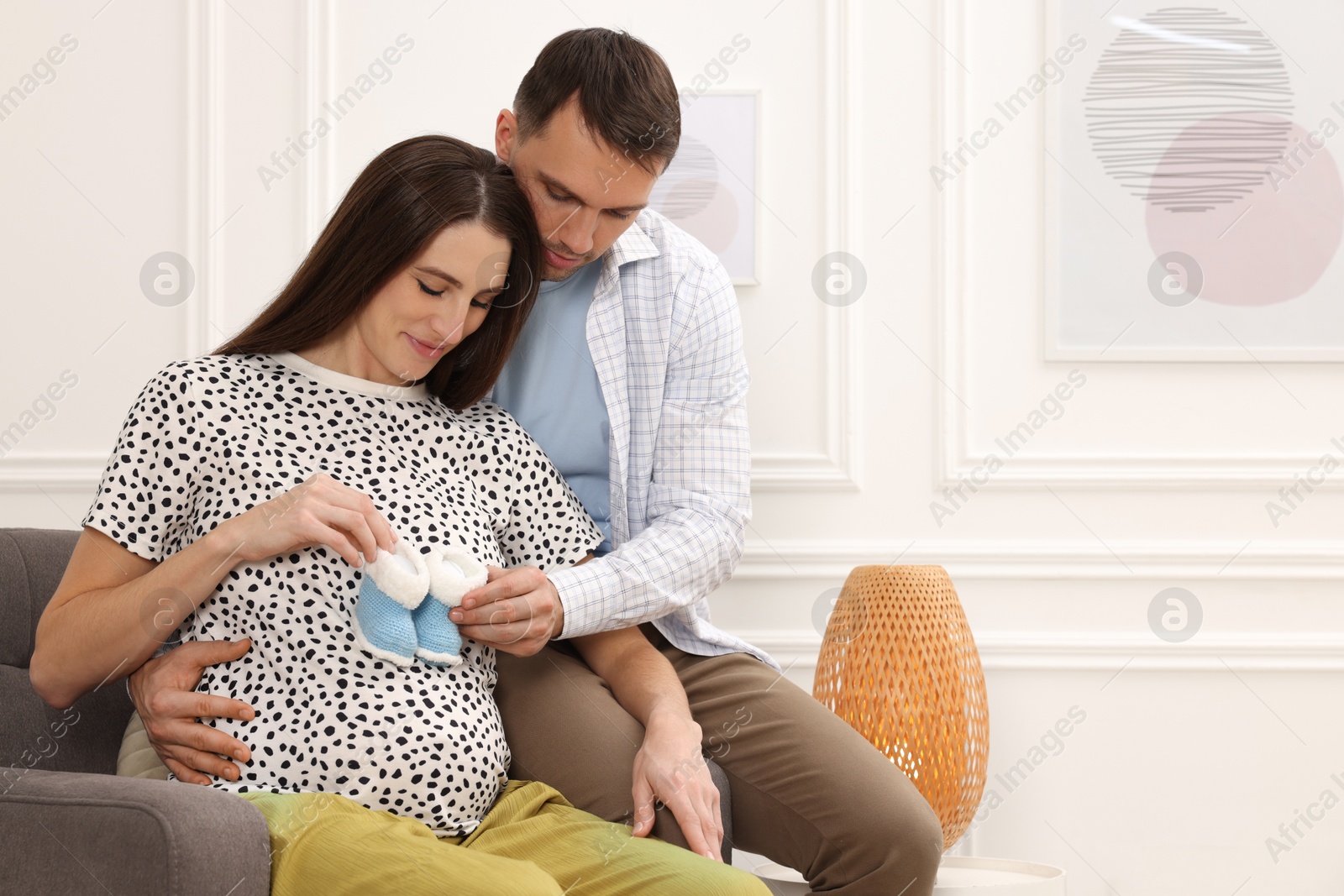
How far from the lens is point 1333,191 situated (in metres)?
2.27

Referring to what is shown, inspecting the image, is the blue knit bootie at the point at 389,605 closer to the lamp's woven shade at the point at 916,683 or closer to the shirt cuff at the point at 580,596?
the shirt cuff at the point at 580,596

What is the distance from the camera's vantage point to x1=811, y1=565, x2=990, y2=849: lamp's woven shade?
1.90m

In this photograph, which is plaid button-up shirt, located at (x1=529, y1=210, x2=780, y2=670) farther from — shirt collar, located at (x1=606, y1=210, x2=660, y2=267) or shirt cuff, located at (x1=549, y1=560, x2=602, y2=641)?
shirt cuff, located at (x1=549, y1=560, x2=602, y2=641)

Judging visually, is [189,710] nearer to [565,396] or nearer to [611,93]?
[565,396]

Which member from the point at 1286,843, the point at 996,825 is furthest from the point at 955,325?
the point at 1286,843

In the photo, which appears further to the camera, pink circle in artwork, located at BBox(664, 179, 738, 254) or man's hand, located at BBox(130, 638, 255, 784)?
pink circle in artwork, located at BBox(664, 179, 738, 254)

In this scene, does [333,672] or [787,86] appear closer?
[333,672]

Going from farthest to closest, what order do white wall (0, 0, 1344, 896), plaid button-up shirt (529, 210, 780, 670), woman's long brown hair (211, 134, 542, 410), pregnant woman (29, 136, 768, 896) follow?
white wall (0, 0, 1344, 896) → plaid button-up shirt (529, 210, 780, 670) → woman's long brown hair (211, 134, 542, 410) → pregnant woman (29, 136, 768, 896)

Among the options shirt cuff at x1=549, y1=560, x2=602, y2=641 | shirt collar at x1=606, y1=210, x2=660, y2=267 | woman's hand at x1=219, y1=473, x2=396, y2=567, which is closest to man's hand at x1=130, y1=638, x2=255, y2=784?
woman's hand at x1=219, y1=473, x2=396, y2=567

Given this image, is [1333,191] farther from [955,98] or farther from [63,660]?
[63,660]

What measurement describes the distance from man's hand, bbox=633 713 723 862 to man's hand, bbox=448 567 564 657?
0.20 metres

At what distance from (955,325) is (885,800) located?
1128 mm

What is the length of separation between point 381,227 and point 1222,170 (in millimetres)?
1751

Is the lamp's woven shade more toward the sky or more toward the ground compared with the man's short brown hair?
more toward the ground
